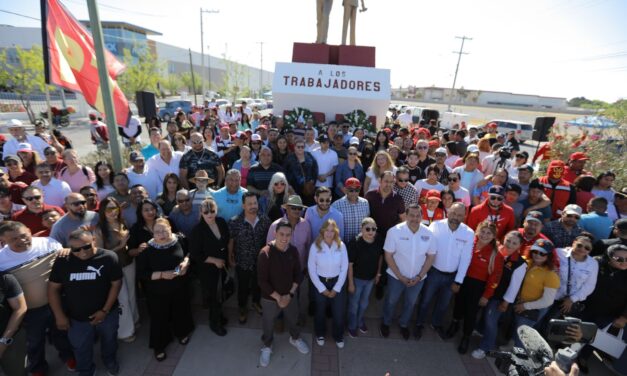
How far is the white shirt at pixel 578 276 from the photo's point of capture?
334 centimetres

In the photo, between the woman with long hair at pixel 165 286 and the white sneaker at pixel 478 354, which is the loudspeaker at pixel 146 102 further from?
the white sneaker at pixel 478 354

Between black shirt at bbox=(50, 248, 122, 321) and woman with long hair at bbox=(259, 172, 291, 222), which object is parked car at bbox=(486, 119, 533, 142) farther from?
black shirt at bbox=(50, 248, 122, 321)

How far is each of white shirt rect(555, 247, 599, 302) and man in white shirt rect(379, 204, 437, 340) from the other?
140cm

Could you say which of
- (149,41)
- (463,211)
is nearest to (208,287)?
(463,211)

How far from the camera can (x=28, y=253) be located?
9.15 feet

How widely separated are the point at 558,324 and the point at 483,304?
1661mm

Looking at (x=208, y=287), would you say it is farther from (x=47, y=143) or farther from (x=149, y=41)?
(x=149, y=41)

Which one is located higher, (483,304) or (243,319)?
(483,304)

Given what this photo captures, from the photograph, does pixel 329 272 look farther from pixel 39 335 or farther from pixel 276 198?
pixel 39 335

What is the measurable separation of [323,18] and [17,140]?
881cm

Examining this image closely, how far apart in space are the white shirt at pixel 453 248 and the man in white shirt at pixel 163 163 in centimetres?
416

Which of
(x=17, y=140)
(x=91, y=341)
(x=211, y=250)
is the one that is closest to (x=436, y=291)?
(x=211, y=250)

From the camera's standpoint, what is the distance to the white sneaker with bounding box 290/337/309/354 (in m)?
3.55

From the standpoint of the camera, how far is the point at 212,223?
3.52 meters
